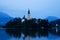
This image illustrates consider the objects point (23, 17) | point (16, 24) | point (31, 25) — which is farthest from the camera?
point (23, 17)

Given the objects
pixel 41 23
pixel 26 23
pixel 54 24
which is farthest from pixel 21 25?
pixel 54 24

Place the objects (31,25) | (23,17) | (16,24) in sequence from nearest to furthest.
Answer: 1. (31,25)
2. (16,24)
3. (23,17)

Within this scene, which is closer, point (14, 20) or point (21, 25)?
point (21, 25)

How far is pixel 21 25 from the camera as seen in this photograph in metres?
22.0

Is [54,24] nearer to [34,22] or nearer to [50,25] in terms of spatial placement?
[50,25]

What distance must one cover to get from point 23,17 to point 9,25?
234cm

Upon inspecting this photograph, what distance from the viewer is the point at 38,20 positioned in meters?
Result: 22.4

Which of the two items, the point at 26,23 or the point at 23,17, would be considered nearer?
the point at 26,23

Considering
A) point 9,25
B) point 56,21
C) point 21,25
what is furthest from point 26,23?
point 56,21

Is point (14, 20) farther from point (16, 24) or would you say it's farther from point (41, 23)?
point (41, 23)

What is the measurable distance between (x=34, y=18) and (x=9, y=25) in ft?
9.66

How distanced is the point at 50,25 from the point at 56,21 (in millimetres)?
2910

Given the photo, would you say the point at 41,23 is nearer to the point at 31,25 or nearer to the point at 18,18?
the point at 31,25

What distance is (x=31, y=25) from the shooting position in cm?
2125
